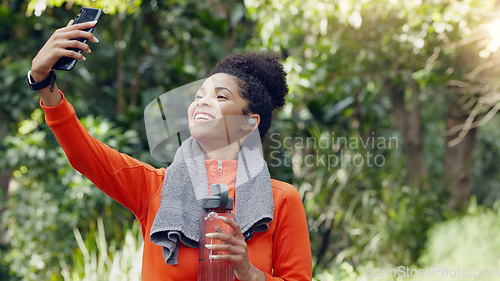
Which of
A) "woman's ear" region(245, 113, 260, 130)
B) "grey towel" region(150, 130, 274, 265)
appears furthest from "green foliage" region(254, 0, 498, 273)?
"grey towel" region(150, 130, 274, 265)

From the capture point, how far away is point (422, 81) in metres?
5.25

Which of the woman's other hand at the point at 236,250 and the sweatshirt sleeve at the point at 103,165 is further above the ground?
the sweatshirt sleeve at the point at 103,165

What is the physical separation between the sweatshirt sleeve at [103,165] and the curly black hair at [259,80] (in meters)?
0.36

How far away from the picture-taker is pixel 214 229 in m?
1.35

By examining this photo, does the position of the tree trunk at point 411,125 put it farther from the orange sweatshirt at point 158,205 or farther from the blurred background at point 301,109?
the orange sweatshirt at point 158,205

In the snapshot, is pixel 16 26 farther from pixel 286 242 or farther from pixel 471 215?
pixel 471 215

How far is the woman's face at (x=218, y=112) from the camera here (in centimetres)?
157

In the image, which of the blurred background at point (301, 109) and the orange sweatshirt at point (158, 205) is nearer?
the orange sweatshirt at point (158, 205)

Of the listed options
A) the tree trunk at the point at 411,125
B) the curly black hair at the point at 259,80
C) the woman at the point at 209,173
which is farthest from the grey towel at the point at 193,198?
the tree trunk at the point at 411,125

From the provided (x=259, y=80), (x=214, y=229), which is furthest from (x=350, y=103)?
(x=214, y=229)

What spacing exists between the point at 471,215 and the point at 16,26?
5.22 metres

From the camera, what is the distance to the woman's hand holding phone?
132 centimetres

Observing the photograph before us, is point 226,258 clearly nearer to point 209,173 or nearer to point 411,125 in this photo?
point 209,173

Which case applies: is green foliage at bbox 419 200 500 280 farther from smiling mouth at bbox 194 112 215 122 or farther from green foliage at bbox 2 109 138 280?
smiling mouth at bbox 194 112 215 122
